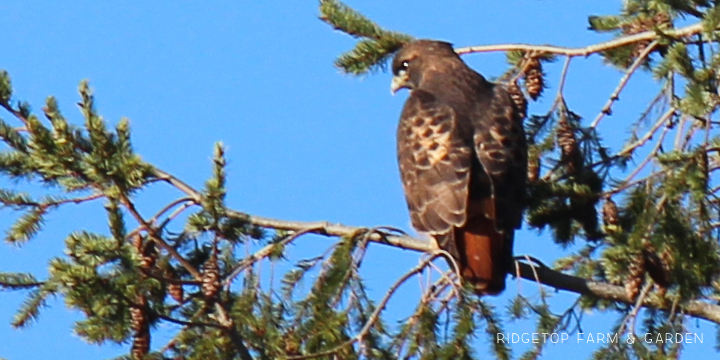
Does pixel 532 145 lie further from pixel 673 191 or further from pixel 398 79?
pixel 673 191

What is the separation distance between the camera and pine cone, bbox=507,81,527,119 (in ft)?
18.6

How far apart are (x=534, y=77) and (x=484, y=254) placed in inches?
38.6

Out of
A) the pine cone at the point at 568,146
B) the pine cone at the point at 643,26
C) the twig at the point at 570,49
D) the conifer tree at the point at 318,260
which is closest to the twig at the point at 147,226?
the conifer tree at the point at 318,260

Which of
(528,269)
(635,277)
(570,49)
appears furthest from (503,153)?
(635,277)

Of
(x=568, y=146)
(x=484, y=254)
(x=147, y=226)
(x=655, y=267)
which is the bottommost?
(x=655, y=267)

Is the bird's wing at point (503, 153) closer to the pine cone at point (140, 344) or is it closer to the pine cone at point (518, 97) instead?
the pine cone at point (518, 97)

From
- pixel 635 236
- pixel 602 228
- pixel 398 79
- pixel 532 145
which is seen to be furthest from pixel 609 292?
pixel 398 79

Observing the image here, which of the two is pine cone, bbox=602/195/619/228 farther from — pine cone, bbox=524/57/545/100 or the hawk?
pine cone, bbox=524/57/545/100

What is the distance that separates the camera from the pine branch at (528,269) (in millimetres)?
4535

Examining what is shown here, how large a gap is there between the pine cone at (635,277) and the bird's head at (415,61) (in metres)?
2.14

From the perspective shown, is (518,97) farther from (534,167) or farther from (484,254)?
(484,254)

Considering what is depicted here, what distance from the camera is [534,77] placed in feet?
18.1

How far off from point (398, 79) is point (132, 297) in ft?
9.40

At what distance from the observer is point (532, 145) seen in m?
5.52
